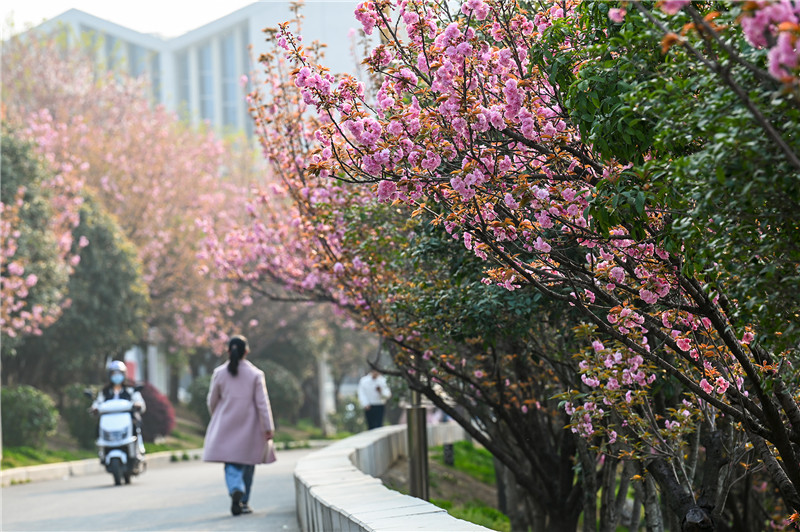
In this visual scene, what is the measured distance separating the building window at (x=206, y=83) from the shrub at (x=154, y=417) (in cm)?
4965

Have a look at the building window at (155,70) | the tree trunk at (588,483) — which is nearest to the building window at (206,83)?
the building window at (155,70)

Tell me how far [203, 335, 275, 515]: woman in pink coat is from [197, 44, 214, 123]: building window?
210 ft

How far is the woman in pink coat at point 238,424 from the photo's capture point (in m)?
10.3

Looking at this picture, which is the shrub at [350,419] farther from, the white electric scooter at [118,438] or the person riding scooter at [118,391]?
the white electric scooter at [118,438]

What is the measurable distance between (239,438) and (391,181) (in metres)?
5.74

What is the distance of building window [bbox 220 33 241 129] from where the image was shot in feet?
238

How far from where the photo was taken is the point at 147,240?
2894 cm

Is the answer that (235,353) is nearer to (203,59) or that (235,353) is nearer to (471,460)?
(471,460)

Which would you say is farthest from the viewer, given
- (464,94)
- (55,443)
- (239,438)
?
(55,443)

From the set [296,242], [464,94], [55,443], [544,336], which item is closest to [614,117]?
[464,94]

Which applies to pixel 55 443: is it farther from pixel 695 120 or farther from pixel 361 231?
pixel 695 120

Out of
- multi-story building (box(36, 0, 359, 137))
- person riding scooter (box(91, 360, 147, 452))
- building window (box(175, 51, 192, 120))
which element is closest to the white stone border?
→ person riding scooter (box(91, 360, 147, 452))

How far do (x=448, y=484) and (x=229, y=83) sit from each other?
199ft

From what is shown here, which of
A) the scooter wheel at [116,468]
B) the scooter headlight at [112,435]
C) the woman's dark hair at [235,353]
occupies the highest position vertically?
the woman's dark hair at [235,353]
